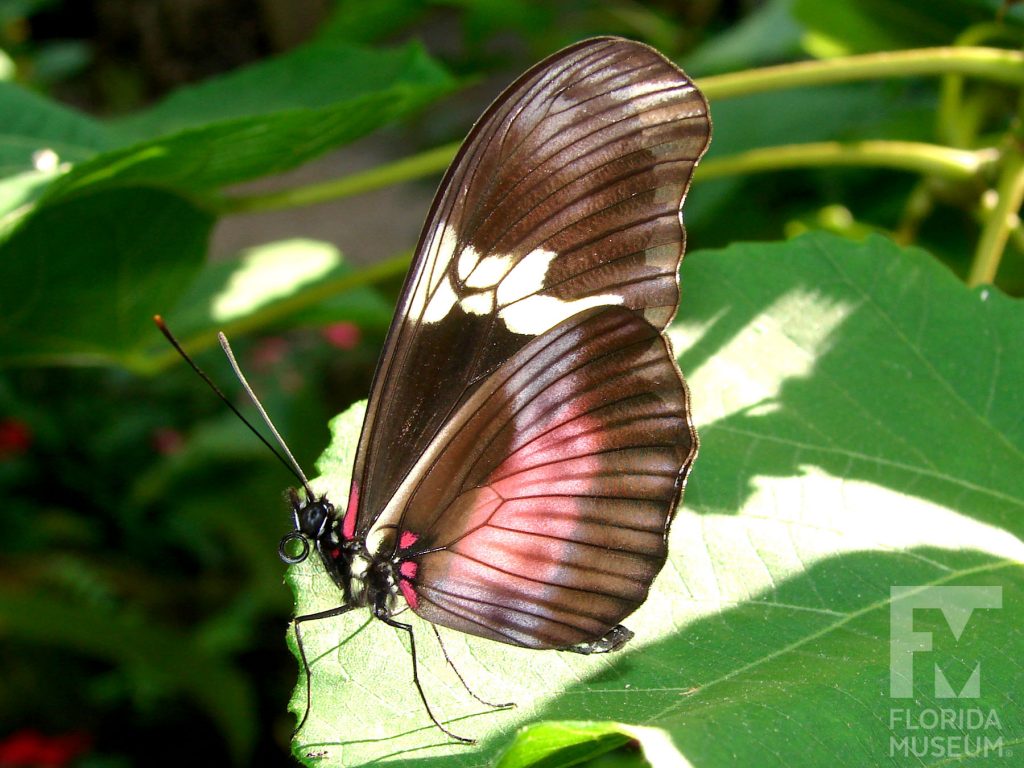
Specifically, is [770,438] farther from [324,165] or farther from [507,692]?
[324,165]

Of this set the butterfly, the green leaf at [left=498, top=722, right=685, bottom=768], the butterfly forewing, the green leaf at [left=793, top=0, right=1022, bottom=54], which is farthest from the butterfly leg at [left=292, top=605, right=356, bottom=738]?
the green leaf at [left=793, top=0, right=1022, bottom=54]

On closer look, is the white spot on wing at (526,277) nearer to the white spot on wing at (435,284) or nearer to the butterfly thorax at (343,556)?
the white spot on wing at (435,284)

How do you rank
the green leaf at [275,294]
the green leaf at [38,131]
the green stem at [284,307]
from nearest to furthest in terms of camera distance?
1. the green leaf at [38,131]
2. the green stem at [284,307]
3. the green leaf at [275,294]

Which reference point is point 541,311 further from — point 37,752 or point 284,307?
point 37,752

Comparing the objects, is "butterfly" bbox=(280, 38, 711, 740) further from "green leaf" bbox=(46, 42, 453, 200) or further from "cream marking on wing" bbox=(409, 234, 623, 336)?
"green leaf" bbox=(46, 42, 453, 200)

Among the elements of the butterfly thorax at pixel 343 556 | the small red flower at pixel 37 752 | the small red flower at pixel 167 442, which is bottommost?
the small red flower at pixel 37 752

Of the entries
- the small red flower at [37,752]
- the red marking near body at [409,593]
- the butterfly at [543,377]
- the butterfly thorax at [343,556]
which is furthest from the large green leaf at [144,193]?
the small red flower at [37,752]
